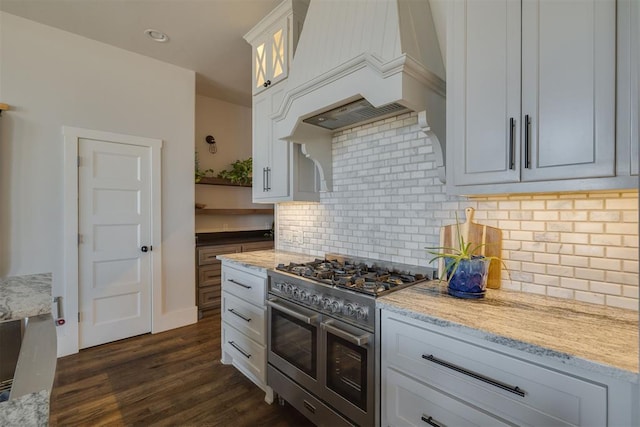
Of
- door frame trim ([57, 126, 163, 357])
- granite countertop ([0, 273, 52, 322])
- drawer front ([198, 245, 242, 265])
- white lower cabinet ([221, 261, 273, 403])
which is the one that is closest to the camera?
granite countertop ([0, 273, 52, 322])

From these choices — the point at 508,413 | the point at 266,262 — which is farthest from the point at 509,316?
the point at 266,262

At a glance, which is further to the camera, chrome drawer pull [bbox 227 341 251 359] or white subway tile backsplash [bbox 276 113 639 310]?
→ chrome drawer pull [bbox 227 341 251 359]

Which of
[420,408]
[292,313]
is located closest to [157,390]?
[292,313]

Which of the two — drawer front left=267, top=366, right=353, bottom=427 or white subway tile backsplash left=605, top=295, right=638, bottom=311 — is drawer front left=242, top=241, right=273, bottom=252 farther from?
white subway tile backsplash left=605, top=295, right=638, bottom=311

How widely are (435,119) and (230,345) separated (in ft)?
7.77

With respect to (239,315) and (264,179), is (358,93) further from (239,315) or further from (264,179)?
(239,315)

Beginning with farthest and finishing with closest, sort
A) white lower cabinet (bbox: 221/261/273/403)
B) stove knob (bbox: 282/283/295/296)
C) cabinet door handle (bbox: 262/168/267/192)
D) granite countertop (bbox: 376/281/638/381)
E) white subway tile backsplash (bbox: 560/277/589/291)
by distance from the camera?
cabinet door handle (bbox: 262/168/267/192), white lower cabinet (bbox: 221/261/273/403), stove knob (bbox: 282/283/295/296), white subway tile backsplash (bbox: 560/277/589/291), granite countertop (bbox: 376/281/638/381)

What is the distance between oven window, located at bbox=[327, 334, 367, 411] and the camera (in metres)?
1.52

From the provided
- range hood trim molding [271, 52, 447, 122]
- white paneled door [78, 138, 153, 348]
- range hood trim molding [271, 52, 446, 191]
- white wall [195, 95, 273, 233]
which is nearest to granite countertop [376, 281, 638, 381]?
range hood trim molding [271, 52, 446, 191]

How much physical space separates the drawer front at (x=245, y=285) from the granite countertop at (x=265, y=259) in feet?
0.25

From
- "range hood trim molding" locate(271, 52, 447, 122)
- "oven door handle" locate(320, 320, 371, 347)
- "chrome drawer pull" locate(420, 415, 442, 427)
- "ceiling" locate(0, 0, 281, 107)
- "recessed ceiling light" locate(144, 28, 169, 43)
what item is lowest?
"chrome drawer pull" locate(420, 415, 442, 427)

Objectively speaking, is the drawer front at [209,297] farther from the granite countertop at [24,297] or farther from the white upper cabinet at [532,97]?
the white upper cabinet at [532,97]

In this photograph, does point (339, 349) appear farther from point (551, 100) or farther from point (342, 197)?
point (551, 100)

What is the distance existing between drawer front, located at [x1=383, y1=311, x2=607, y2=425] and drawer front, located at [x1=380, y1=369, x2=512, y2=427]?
0.03m
